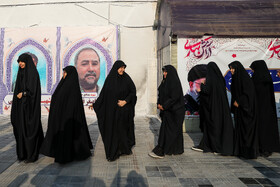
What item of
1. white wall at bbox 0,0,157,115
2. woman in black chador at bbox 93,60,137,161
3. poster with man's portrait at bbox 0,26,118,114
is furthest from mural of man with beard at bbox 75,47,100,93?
woman in black chador at bbox 93,60,137,161

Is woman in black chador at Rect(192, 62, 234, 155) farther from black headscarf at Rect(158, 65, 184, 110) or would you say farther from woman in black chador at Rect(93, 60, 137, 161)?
woman in black chador at Rect(93, 60, 137, 161)

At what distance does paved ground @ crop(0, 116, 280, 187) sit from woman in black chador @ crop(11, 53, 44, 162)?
200mm

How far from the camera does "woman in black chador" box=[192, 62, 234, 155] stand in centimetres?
346

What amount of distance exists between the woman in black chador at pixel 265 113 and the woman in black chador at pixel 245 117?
253 millimetres

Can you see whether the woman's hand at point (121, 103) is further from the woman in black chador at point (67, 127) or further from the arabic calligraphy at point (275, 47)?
the arabic calligraphy at point (275, 47)

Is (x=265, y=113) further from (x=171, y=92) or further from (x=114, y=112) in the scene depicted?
(x=114, y=112)

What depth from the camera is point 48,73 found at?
8133 millimetres

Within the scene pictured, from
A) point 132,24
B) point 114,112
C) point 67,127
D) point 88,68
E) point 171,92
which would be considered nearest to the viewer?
point 67,127

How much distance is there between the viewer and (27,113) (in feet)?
10.2

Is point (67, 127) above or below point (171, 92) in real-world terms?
below

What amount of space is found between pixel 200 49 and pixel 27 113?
398 cm

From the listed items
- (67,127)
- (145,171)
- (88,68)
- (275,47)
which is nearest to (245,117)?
(145,171)

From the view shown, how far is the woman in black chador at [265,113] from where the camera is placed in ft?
11.5

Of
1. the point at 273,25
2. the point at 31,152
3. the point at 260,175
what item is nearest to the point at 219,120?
the point at 260,175
